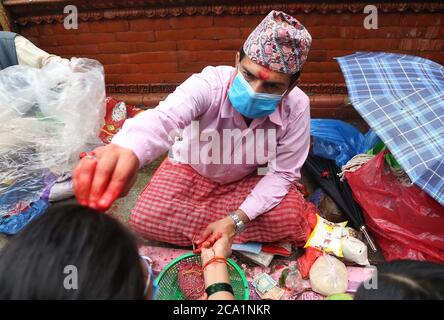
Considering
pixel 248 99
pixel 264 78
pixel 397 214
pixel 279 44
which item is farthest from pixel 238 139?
pixel 397 214

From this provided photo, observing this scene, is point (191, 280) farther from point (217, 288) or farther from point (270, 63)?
point (270, 63)

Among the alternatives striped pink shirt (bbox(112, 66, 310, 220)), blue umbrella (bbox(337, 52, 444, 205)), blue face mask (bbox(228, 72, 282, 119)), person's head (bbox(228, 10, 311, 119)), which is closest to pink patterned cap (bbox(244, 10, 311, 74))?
person's head (bbox(228, 10, 311, 119))

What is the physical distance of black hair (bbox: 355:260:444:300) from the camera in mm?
976

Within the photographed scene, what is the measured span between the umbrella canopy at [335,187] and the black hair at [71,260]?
76.1 inches

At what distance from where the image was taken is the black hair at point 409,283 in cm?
98

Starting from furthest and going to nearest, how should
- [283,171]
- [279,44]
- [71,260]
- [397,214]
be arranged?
[397,214], [283,171], [279,44], [71,260]

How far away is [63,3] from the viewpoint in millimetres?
2900

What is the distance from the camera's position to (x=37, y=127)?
2.60 m

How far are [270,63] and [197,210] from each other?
106cm

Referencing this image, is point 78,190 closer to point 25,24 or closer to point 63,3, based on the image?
point 63,3

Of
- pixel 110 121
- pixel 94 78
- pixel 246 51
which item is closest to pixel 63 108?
pixel 94 78

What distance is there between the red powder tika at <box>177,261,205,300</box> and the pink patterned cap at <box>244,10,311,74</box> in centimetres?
123

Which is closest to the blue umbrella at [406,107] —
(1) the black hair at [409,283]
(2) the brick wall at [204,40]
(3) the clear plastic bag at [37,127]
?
(2) the brick wall at [204,40]

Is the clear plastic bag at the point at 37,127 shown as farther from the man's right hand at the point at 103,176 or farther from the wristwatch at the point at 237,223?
the man's right hand at the point at 103,176
